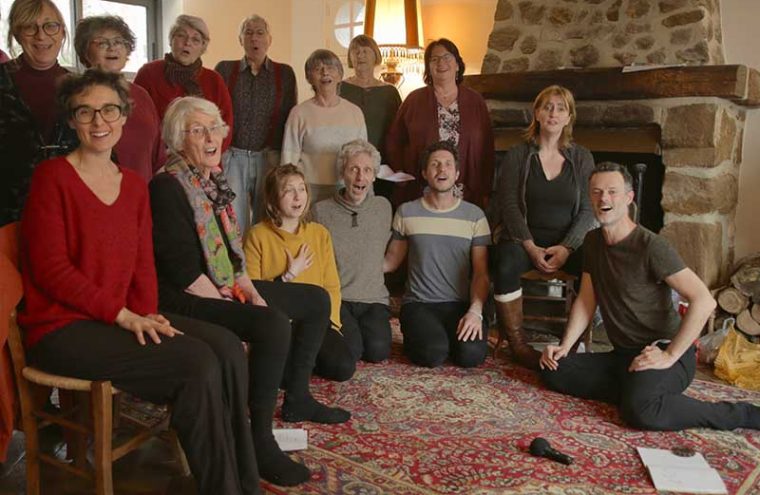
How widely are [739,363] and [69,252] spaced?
2.63 m

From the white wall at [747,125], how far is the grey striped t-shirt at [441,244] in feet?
5.74

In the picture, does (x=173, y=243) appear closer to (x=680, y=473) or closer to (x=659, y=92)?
(x=680, y=473)

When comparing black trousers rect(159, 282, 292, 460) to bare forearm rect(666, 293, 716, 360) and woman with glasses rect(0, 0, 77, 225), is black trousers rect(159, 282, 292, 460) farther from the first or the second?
bare forearm rect(666, 293, 716, 360)

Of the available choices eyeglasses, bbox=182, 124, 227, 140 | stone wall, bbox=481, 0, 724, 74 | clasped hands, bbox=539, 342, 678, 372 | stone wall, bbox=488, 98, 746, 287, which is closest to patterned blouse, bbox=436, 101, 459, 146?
stone wall, bbox=488, 98, 746, 287

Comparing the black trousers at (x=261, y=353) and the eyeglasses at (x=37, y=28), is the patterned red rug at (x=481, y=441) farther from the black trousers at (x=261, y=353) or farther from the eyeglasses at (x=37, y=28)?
the eyeglasses at (x=37, y=28)

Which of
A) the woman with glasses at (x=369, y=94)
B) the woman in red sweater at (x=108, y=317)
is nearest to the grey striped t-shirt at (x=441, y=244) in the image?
the woman with glasses at (x=369, y=94)

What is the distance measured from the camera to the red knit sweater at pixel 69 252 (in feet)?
6.08

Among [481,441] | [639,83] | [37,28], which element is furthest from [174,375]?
[639,83]

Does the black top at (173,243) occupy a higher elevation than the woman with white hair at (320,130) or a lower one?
lower

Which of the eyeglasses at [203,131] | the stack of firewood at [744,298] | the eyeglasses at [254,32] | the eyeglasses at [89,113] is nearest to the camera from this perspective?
the eyeglasses at [89,113]

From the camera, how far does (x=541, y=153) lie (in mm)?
3396

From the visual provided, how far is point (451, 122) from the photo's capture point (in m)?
3.67

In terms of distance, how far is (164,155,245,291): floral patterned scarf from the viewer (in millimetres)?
2232

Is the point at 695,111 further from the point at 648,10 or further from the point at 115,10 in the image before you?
the point at 115,10
